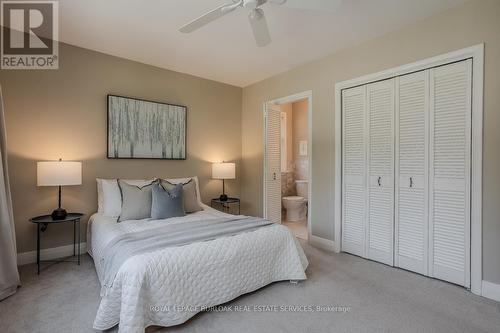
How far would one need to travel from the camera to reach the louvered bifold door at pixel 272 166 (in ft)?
14.6

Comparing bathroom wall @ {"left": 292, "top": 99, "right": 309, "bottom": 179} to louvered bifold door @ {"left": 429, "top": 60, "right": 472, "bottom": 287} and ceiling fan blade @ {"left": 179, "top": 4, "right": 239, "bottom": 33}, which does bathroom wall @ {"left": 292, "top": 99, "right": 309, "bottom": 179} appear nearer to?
louvered bifold door @ {"left": 429, "top": 60, "right": 472, "bottom": 287}

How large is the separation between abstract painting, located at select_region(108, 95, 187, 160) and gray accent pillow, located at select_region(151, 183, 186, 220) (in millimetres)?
865

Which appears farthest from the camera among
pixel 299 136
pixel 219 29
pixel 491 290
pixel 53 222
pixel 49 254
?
pixel 299 136

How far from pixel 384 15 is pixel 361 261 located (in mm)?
2666

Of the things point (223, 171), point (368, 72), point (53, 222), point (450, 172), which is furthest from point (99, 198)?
point (450, 172)

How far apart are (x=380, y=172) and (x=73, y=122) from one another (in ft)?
12.3

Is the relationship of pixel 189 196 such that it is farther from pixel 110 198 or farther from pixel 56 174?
pixel 56 174

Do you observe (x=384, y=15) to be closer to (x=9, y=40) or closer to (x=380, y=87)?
(x=380, y=87)

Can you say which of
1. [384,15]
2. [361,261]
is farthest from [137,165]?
[384,15]

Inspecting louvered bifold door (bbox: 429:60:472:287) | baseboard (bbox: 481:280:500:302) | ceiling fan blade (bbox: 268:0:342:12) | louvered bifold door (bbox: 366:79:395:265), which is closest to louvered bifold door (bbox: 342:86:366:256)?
louvered bifold door (bbox: 366:79:395:265)

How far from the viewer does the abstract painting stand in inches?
138

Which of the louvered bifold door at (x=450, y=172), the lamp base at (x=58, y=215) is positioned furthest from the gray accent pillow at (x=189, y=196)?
the louvered bifold door at (x=450, y=172)

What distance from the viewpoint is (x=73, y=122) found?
324cm

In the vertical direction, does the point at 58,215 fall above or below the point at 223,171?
below
